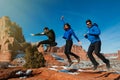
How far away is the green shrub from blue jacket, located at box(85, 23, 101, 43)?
409cm

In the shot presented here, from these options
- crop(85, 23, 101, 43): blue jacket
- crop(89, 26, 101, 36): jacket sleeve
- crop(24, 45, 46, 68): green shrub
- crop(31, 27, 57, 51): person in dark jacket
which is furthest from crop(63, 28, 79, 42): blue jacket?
crop(24, 45, 46, 68): green shrub

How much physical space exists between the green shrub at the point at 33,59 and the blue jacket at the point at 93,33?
4091mm

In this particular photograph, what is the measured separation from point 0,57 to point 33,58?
38.2 meters

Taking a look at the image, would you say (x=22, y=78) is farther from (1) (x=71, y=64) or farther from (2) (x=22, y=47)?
(2) (x=22, y=47)

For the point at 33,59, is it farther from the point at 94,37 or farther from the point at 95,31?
the point at 95,31

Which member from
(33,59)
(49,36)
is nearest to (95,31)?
(49,36)

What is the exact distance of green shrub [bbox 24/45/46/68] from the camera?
47.8 ft

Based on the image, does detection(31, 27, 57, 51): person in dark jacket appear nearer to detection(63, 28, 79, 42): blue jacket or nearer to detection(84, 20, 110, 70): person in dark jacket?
detection(63, 28, 79, 42): blue jacket

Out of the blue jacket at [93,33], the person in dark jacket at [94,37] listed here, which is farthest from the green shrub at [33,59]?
the blue jacket at [93,33]

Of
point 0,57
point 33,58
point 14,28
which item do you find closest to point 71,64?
point 33,58

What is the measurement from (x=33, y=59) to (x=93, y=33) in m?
4.70

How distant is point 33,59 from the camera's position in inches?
585

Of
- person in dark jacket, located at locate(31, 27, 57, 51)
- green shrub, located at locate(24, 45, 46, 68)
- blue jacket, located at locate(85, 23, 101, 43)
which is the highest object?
person in dark jacket, located at locate(31, 27, 57, 51)

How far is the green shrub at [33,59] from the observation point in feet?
47.8
